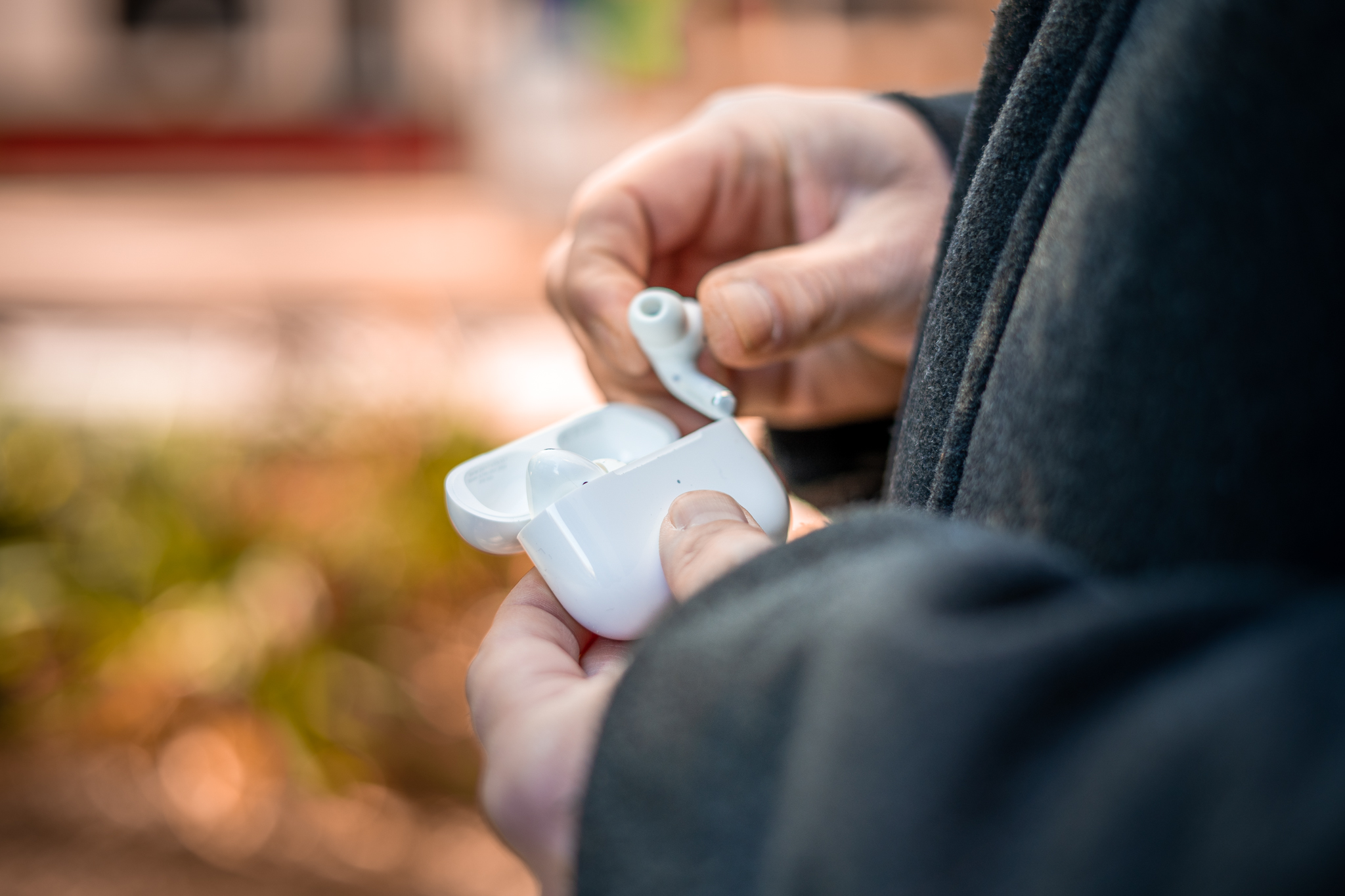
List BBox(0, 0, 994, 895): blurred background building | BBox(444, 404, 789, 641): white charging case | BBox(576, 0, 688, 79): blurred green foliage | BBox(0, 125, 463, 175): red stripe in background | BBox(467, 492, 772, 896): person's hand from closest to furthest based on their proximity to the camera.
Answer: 1. BBox(467, 492, 772, 896): person's hand
2. BBox(444, 404, 789, 641): white charging case
3. BBox(0, 0, 994, 895): blurred background building
4. BBox(576, 0, 688, 79): blurred green foliage
5. BBox(0, 125, 463, 175): red stripe in background

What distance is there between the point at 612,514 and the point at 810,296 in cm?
25

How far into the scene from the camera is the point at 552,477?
1.49 ft

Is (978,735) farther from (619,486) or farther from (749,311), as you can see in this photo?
(749,311)

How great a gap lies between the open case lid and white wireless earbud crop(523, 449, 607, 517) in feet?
0.05

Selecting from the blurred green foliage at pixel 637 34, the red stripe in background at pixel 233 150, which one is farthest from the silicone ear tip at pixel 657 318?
the red stripe in background at pixel 233 150

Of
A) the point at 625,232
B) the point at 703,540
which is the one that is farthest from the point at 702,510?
the point at 625,232

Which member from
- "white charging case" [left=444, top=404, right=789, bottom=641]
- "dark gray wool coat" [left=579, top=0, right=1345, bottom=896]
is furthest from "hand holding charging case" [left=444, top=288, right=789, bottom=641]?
"dark gray wool coat" [left=579, top=0, right=1345, bottom=896]

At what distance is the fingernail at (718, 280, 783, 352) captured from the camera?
0.57 m

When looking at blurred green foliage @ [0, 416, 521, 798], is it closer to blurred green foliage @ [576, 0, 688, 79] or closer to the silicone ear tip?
the silicone ear tip

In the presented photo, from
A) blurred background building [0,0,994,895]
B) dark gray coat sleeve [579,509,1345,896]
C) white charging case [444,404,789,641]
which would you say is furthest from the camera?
blurred background building [0,0,994,895]

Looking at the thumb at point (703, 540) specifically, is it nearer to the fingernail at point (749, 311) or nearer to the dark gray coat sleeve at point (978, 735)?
the dark gray coat sleeve at point (978, 735)

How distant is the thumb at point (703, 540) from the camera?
1.11 feet

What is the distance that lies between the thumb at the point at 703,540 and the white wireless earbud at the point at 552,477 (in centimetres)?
7

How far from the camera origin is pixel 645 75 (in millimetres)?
4586
